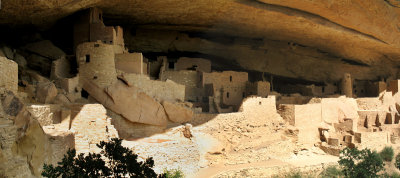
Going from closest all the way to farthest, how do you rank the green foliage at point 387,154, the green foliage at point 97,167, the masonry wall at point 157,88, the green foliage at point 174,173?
the green foliage at point 97,167
the green foliage at point 174,173
the masonry wall at point 157,88
the green foliage at point 387,154

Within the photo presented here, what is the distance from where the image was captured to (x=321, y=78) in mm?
22062

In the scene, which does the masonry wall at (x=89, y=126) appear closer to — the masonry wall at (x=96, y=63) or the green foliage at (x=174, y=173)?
the masonry wall at (x=96, y=63)

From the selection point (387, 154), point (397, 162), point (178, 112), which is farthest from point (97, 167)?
point (397, 162)

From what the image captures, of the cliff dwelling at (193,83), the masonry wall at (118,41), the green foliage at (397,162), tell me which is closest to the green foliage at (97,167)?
the cliff dwelling at (193,83)

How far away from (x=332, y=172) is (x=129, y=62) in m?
9.80

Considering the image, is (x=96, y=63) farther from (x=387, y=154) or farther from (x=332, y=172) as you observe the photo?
(x=387, y=154)

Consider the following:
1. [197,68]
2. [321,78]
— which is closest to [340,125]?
[321,78]

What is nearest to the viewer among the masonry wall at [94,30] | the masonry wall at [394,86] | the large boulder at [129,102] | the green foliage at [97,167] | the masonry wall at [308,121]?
the green foliage at [97,167]

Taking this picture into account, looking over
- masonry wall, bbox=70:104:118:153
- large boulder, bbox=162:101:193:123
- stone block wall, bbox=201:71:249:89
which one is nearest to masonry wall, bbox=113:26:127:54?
large boulder, bbox=162:101:193:123

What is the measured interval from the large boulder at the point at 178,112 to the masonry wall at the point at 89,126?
11.0ft

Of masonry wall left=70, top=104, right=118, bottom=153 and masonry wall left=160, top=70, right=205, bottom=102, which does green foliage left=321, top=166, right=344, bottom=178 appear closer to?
masonry wall left=160, top=70, right=205, bottom=102

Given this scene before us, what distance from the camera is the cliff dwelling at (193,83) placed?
332 inches

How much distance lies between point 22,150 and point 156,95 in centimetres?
751

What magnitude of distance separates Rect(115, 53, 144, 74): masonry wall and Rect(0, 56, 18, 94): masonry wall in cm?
607
